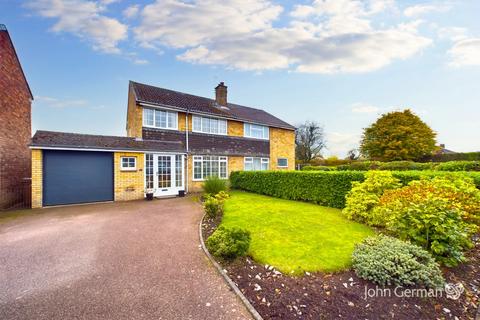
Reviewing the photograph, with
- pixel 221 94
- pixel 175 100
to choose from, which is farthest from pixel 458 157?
pixel 175 100

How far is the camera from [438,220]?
395cm

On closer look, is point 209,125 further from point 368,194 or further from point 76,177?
point 368,194

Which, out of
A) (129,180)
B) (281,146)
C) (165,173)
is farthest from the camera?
(281,146)

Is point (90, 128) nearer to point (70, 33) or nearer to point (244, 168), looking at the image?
point (70, 33)

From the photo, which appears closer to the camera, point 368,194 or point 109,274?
point 109,274

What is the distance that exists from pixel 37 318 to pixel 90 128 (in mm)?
19010

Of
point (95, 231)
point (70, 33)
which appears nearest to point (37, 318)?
point (95, 231)

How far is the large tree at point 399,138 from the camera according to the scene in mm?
25922

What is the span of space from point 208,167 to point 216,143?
2077 millimetres

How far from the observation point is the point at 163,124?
1416cm

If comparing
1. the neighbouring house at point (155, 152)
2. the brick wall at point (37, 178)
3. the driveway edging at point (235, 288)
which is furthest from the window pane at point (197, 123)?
the driveway edging at point (235, 288)

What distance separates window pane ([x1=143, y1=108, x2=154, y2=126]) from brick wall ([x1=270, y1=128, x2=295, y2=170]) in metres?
11.6

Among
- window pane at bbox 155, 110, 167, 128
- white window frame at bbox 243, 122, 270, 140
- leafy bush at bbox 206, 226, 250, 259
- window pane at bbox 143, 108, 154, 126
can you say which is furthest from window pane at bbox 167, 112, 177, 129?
leafy bush at bbox 206, 226, 250, 259

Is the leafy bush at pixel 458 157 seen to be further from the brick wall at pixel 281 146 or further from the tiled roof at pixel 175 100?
the tiled roof at pixel 175 100
